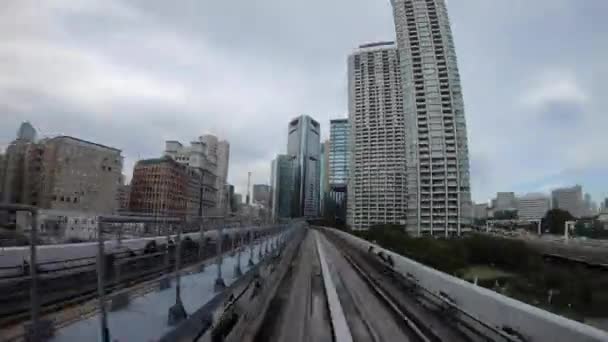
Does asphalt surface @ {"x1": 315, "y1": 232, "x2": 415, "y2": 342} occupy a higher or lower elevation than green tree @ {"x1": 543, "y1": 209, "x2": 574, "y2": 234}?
higher

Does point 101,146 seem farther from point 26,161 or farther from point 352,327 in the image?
point 352,327

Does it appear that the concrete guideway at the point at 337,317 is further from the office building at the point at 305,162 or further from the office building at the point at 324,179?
the office building at the point at 324,179

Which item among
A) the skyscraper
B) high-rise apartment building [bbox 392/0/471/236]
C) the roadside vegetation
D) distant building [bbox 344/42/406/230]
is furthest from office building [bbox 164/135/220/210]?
the skyscraper

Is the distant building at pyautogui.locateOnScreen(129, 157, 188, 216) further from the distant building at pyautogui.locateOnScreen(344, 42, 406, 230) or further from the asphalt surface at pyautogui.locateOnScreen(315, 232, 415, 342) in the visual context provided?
the distant building at pyautogui.locateOnScreen(344, 42, 406, 230)

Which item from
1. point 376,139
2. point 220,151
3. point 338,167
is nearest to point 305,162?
point 338,167

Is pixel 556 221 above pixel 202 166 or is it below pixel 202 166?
below

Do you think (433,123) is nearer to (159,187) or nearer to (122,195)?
(159,187)
